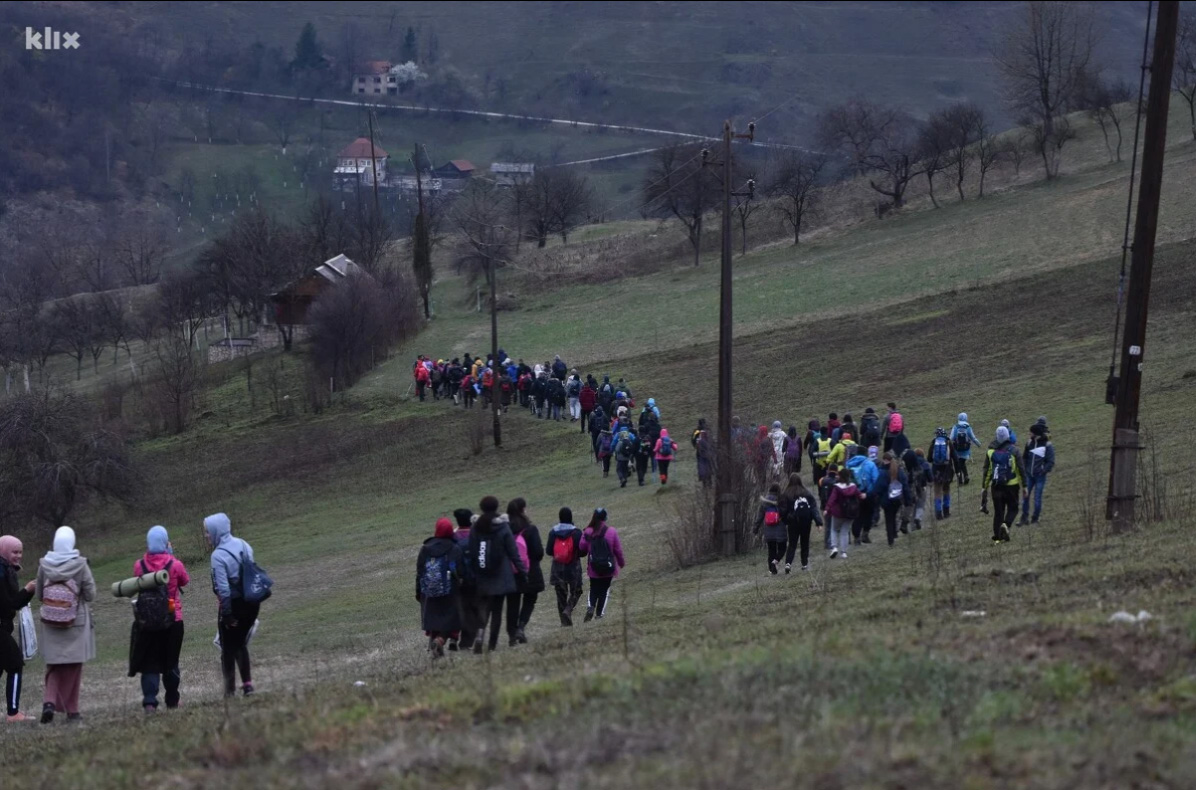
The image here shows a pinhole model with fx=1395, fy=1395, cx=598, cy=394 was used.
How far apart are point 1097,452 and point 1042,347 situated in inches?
652

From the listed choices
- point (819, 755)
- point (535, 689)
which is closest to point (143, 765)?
point (535, 689)

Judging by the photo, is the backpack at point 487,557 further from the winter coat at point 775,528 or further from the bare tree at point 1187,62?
the bare tree at point 1187,62

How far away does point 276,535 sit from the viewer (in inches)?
1438

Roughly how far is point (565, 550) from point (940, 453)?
8.82m

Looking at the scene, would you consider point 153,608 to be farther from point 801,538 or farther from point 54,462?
point 54,462

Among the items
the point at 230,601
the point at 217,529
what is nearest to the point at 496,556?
the point at 230,601

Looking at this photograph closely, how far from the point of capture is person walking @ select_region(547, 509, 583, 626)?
16.1 m

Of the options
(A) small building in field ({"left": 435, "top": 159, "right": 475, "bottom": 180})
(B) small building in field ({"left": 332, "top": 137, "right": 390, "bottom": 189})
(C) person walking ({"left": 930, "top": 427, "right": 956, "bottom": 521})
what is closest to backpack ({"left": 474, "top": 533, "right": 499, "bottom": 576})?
(C) person walking ({"left": 930, "top": 427, "right": 956, "bottom": 521})

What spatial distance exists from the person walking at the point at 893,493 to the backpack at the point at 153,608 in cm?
1158

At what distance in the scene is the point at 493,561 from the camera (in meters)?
13.0

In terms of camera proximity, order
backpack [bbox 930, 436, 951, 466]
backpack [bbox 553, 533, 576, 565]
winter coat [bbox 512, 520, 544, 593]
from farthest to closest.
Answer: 1. backpack [bbox 930, 436, 951, 466]
2. backpack [bbox 553, 533, 576, 565]
3. winter coat [bbox 512, 520, 544, 593]

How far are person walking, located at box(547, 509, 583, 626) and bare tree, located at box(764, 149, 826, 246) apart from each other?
57286 mm

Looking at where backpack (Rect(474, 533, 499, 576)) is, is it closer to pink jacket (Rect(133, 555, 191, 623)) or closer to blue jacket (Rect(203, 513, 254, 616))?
blue jacket (Rect(203, 513, 254, 616))

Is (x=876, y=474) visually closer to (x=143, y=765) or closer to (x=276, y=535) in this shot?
(x=143, y=765)
